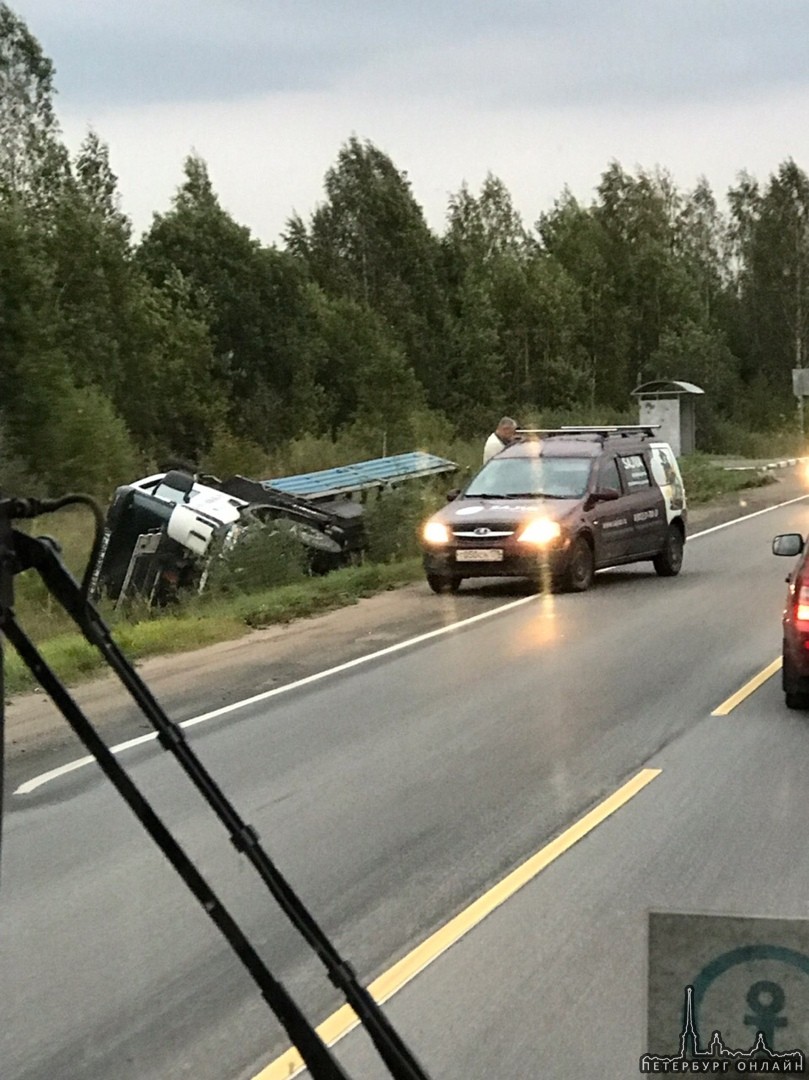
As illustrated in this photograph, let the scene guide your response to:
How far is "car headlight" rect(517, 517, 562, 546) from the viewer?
20.3 metres

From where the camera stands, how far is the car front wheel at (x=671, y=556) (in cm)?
2253

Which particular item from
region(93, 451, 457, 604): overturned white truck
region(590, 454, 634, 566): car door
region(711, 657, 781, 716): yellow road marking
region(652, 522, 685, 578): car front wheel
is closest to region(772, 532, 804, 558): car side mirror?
region(711, 657, 781, 716): yellow road marking

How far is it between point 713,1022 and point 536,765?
670 cm

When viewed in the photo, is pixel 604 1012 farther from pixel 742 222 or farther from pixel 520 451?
pixel 742 222

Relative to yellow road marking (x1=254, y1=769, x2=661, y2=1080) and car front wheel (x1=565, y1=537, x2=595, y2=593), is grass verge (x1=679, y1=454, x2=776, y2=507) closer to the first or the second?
car front wheel (x1=565, y1=537, x2=595, y2=593)

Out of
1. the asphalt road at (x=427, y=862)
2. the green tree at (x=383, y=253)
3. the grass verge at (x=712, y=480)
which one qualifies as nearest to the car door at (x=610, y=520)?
the asphalt road at (x=427, y=862)

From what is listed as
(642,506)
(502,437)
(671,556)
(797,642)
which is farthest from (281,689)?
(502,437)

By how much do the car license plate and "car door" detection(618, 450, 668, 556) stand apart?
2403 mm

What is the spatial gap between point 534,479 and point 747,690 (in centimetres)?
939

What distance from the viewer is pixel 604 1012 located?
5598mm

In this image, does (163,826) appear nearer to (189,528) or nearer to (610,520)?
(610,520)

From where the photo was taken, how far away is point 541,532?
20.4m

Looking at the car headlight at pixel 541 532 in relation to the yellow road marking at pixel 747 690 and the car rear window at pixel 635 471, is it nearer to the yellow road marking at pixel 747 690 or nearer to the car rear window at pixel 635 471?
the car rear window at pixel 635 471

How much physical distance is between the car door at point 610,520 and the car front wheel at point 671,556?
28.6 inches
